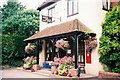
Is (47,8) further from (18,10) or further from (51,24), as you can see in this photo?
(18,10)

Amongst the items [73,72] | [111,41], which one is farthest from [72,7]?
[73,72]

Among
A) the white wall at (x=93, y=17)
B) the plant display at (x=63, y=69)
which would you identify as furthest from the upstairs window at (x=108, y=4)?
the plant display at (x=63, y=69)

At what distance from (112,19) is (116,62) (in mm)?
3065

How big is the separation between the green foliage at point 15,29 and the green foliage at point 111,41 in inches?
523

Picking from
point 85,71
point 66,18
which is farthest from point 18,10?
point 85,71

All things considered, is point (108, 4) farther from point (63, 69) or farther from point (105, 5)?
point (63, 69)

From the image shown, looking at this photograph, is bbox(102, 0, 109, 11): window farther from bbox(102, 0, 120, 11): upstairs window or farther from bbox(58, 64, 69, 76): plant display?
bbox(58, 64, 69, 76): plant display

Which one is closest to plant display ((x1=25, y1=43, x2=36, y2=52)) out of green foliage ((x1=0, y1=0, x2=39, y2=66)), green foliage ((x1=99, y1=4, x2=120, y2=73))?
green foliage ((x1=0, y1=0, x2=39, y2=66))

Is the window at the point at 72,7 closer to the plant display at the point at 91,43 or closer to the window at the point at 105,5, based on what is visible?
the window at the point at 105,5

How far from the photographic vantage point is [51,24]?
829 inches

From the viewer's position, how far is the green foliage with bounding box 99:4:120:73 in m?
13.7

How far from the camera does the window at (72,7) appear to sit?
17453 mm

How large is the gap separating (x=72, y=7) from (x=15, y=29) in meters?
11.8

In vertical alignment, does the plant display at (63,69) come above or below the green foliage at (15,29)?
below
